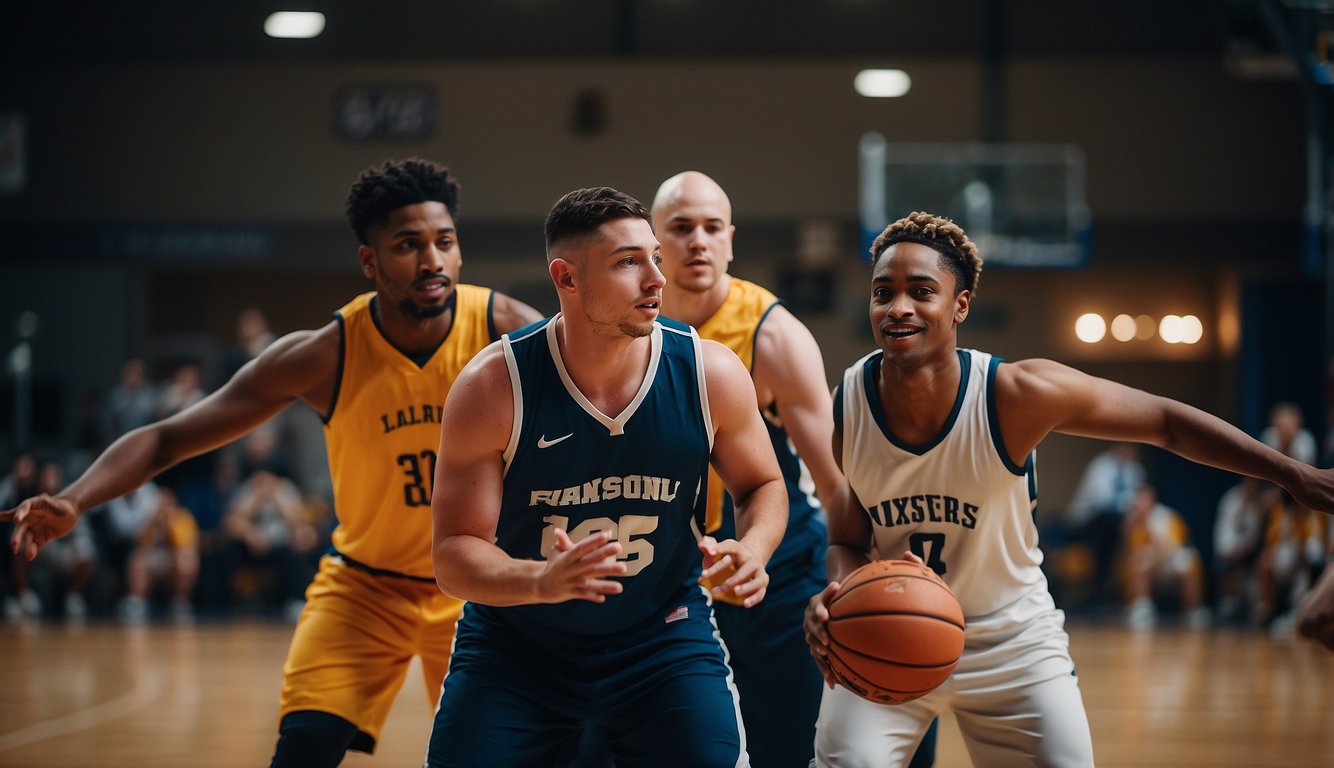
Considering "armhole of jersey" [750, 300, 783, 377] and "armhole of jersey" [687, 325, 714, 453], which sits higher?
"armhole of jersey" [750, 300, 783, 377]

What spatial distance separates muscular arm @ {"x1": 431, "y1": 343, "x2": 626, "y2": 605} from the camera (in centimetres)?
285

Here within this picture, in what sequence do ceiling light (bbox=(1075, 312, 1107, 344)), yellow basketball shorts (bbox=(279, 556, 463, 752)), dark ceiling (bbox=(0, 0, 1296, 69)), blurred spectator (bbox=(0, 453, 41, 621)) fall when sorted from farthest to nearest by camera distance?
ceiling light (bbox=(1075, 312, 1107, 344)), dark ceiling (bbox=(0, 0, 1296, 69)), blurred spectator (bbox=(0, 453, 41, 621)), yellow basketball shorts (bbox=(279, 556, 463, 752))

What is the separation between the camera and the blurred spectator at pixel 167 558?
39.5ft

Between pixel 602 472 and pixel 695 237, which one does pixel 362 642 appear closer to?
pixel 602 472

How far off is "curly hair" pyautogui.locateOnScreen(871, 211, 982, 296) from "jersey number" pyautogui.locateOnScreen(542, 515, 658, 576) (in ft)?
3.14

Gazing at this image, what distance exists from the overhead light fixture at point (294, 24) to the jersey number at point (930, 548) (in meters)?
13.1

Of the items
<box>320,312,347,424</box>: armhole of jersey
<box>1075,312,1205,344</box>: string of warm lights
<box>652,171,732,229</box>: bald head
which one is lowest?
<box>320,312,347,424</box>: armhole of jersey

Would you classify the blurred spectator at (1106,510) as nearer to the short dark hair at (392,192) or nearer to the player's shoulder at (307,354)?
the short dark hair at (392,192)

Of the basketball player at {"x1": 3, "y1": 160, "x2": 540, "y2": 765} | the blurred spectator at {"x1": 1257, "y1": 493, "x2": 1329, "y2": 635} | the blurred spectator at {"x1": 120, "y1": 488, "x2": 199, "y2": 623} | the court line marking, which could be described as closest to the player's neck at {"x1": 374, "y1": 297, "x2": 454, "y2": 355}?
the basketball player at {"x1": 3, "y1": 160, "x2": 540, "y2": 765}

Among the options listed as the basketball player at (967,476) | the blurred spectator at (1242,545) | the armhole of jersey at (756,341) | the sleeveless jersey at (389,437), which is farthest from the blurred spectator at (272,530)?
the basketball player at (967,476)

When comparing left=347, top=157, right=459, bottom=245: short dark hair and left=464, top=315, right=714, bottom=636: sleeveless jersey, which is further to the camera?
left=347, top=157, right=459, bottom=245: short dark hair

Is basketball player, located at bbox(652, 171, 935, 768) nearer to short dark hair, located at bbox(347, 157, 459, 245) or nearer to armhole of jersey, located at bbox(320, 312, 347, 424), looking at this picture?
short dark hair, located at bbox(347, 157, 459, 245)

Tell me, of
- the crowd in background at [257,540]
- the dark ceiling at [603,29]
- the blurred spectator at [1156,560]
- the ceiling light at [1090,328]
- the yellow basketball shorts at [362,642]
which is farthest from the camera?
the ceiling light at [1090,328]

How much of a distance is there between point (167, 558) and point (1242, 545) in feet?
31.0
